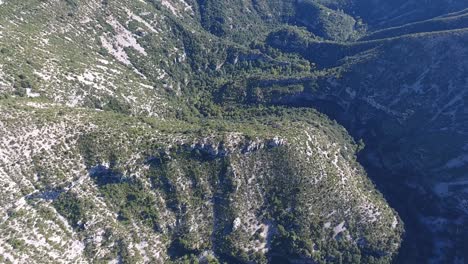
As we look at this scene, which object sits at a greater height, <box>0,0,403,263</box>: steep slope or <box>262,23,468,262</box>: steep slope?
<box>262,23,468,262</box>: steep slope

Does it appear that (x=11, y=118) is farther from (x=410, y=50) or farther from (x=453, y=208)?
(x=410, y=50)

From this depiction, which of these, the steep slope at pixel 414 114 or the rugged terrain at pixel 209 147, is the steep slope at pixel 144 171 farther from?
the steep slope at pixel 414 114

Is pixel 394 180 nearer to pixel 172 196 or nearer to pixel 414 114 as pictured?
pixel 414 114

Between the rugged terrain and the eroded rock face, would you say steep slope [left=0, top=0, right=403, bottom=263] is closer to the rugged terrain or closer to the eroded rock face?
the eroded rock face

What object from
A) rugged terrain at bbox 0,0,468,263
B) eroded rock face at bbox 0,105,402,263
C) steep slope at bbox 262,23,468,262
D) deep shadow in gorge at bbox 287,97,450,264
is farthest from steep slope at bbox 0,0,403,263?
steep slope at bbox 262,23,468,262

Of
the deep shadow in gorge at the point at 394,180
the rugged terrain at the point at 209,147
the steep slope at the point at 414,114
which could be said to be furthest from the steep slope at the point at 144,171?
the steep slope at the point at 414,114

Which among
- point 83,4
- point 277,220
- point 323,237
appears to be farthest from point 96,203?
point 83,4

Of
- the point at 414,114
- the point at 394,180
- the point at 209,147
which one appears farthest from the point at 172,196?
the point at 414,114
